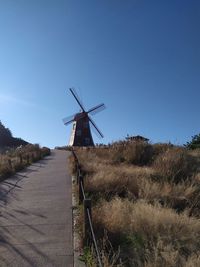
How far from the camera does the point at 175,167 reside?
18.7 meters

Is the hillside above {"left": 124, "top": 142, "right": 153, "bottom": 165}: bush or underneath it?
above

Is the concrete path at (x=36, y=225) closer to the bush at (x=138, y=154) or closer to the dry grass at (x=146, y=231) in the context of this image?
the dry grass at (x=146, y=231)

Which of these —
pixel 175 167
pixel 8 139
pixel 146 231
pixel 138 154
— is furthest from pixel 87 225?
pixel 8 139

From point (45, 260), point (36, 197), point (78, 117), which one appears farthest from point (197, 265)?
point (78, 117)

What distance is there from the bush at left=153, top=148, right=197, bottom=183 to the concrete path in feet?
12.4

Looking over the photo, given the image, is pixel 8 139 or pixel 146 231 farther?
pixel 8 139

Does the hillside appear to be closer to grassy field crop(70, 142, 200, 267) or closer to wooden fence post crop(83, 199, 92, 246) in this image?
grassy field crop(70, 142, 200, 267)

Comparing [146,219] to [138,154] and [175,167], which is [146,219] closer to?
[175,167]

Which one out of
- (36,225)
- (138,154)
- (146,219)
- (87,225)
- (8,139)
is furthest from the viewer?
(8,139)

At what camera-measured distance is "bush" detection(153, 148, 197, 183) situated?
17688mm

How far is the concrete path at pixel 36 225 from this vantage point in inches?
334

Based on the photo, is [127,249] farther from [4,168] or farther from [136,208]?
[4,168]

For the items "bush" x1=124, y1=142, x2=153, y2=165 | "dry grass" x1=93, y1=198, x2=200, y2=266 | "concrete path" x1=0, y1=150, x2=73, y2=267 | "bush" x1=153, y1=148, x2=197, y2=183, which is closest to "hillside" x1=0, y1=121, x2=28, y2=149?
"bush" x1=124, y1=142, x2=153, y2=165

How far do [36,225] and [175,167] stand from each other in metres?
9.12
